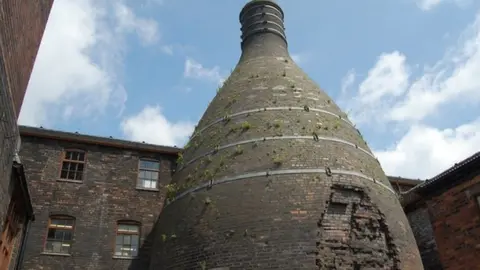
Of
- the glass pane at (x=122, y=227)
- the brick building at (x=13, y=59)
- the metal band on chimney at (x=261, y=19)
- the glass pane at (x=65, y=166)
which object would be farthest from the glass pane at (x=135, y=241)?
the brick building at (x=13, y=59)

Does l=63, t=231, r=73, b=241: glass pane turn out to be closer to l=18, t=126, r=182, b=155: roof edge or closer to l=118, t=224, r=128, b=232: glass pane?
l=118, t=224, r=128, b=232: glass pane

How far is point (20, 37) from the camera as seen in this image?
699 cm

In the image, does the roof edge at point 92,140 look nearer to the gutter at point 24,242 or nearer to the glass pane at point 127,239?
the gutter at point 24,242

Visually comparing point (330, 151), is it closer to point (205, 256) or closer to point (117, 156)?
point (205, 256)

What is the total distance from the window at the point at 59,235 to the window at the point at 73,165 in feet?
5.92

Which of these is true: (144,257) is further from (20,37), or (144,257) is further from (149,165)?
(20,37)

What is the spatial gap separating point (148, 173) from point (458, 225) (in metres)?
12.0

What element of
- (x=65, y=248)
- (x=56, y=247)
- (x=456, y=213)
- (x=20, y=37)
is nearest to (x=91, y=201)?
(x=65, y=248)

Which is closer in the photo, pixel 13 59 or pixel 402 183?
pixel 13 59

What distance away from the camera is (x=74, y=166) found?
18344 mm

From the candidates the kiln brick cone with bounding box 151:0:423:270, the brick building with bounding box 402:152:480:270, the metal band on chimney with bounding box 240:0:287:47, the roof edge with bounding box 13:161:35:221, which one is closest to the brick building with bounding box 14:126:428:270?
the roof edge with bounding box 13:161:35:221

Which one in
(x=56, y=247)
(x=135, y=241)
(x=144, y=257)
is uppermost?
(x=135, y=241)

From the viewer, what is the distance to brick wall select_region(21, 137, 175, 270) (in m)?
16.5

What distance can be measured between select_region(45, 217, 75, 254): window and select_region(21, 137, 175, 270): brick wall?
217 mm
